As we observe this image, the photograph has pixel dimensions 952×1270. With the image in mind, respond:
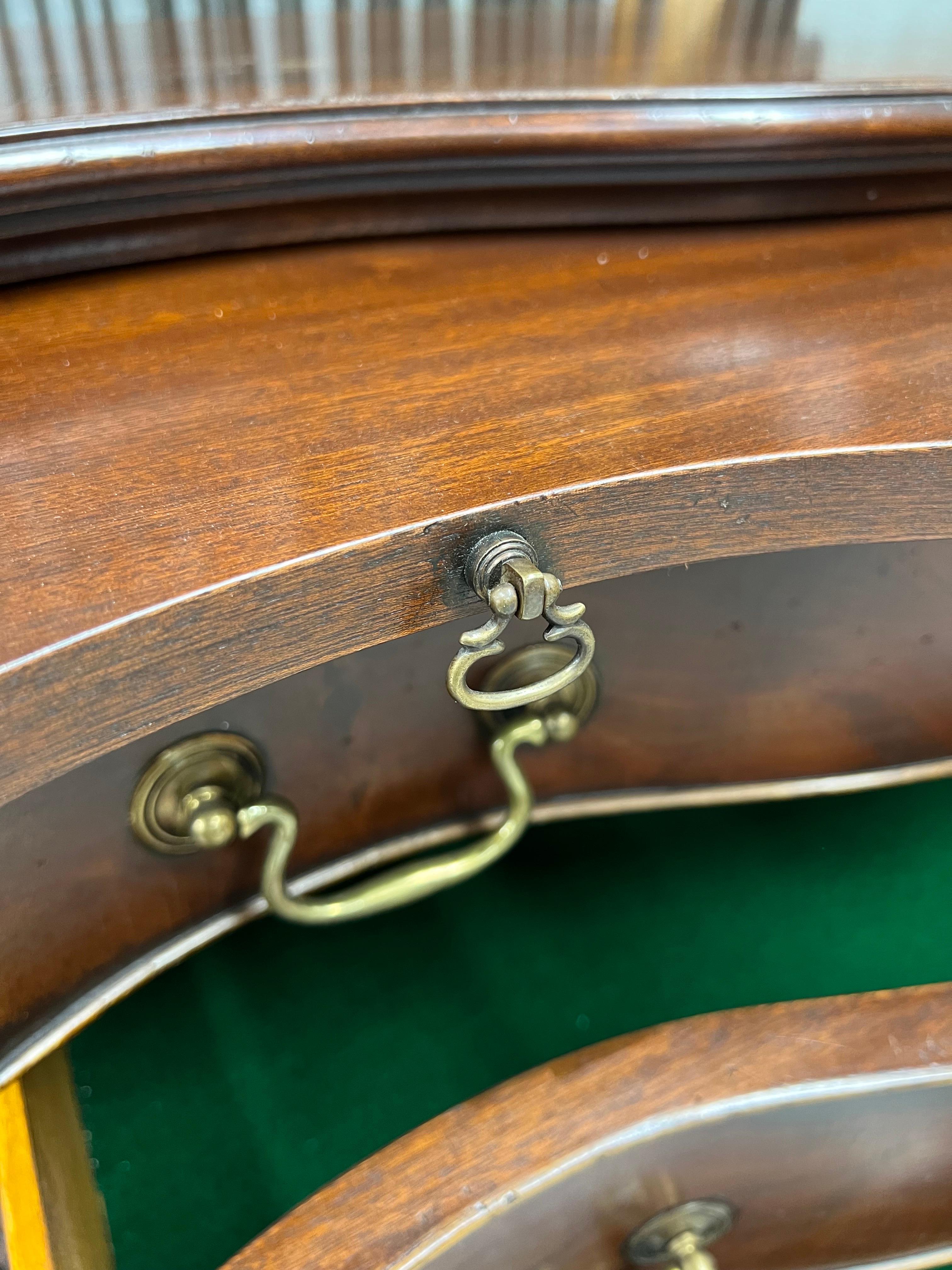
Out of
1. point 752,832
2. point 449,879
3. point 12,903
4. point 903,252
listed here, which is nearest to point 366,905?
point 449,879

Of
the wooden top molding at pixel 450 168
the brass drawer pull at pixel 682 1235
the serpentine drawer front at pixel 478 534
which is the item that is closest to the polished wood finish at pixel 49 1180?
the serpentine drawer front at pixel 478 534

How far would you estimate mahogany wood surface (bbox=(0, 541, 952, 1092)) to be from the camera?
0.44 metres

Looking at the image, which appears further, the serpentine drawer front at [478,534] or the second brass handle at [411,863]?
the second brass handle at [411,863]

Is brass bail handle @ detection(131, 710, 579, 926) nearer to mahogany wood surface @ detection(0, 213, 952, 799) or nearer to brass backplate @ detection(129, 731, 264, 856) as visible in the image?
brass backplate @ detection(129, 731, 264, 856)

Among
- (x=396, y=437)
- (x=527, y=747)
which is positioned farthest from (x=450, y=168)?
(x=527, y=747)

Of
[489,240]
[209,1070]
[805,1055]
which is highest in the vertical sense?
[489,240]

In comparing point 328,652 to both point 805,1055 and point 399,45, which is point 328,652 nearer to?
point 805,1055

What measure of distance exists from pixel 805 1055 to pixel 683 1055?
0.17ft

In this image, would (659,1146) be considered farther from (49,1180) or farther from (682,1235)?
(49,1180)

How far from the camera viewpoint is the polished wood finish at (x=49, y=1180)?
0.38 m

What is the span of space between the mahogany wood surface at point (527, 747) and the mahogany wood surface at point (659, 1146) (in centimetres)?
16

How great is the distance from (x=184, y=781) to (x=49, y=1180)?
0.57 ft

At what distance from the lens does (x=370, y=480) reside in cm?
36

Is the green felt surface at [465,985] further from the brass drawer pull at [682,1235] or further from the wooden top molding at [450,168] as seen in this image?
the wooden top molding at [450,168]
